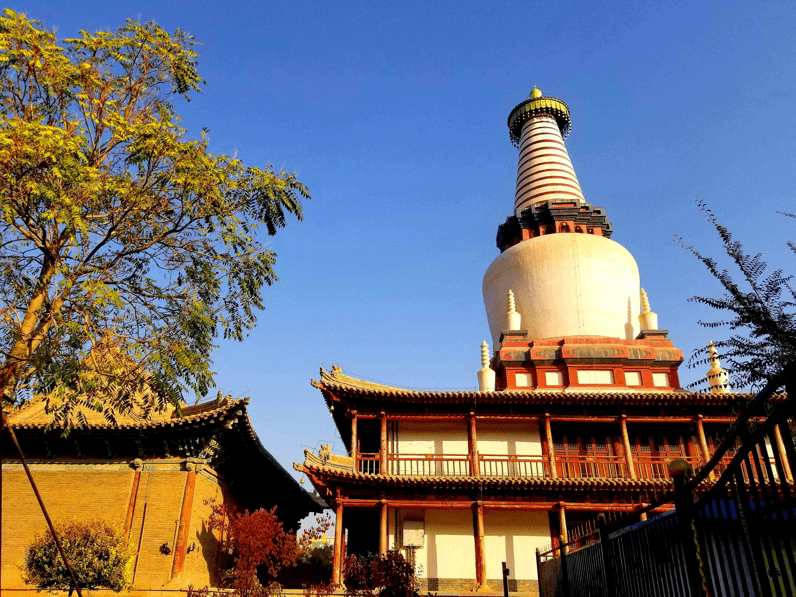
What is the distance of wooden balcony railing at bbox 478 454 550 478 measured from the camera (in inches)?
779

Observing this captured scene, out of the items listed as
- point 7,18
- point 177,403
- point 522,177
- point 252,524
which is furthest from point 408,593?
point 522,177

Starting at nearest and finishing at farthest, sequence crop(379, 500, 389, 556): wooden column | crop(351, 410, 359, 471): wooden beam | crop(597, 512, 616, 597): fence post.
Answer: crop(597, 512, 616, 597): fence post
crop(379, 500, 389, 556): wooden column
crop(351, 410, 359, 471): wooden beam

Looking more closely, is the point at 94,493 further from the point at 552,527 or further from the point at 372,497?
the point at 552,527

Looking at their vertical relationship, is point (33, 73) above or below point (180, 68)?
below

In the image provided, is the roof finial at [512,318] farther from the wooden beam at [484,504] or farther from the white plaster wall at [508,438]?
the wooden beam at [484,504]

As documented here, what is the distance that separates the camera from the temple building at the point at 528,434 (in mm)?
18625

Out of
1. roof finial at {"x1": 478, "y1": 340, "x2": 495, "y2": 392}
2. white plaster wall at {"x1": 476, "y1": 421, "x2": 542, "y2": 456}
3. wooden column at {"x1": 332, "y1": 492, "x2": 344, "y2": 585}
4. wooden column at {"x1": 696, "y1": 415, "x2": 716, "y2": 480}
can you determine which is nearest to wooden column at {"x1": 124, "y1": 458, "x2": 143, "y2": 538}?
wooden column at {"x1": 332, "y1": 492, "x2": 344, "y2": 585}

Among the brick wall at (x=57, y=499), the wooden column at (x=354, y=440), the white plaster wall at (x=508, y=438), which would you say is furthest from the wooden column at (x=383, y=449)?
the brick wall at (x=57, y=499)

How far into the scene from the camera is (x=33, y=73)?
29.0ft

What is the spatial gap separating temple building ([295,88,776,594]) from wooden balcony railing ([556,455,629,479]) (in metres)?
0.06

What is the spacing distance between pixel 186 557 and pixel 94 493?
320 cm

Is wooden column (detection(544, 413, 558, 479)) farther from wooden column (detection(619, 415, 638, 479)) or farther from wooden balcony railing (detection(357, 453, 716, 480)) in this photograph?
wooden column (detection(619, 415, 638, 479))

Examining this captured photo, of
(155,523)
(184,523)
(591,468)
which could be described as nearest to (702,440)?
(591,468)

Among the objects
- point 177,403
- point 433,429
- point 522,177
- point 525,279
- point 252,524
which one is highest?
point 522,177
